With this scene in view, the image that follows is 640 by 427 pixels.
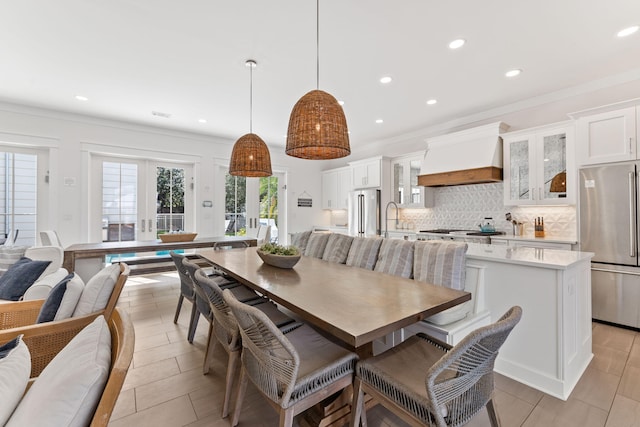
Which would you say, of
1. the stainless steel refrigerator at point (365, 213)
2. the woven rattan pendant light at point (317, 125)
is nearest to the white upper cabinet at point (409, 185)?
the stainless steel refrigerator at point (365, 213)

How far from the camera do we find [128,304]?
3721mm

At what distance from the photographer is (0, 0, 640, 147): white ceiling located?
A: 231cm

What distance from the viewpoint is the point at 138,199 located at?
17.6 ft

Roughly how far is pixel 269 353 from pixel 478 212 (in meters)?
4.52

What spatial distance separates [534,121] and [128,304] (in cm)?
607

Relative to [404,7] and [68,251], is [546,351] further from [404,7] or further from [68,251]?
[68,251]

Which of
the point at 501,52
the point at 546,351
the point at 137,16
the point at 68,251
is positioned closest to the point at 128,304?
the point at 68,251

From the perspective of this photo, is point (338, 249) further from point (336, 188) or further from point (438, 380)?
point (336, 188)

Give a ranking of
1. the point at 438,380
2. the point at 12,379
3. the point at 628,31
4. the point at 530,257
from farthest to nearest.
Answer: the point at 628,31
the point at 530,257
the point at 438,380
the point at 12,379

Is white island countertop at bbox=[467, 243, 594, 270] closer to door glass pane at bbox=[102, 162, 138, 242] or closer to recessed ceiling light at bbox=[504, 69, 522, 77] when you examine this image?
recessed ceiling light at bbox=[504, 69, 522, 77]

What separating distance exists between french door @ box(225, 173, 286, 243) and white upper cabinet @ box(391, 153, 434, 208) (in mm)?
2708

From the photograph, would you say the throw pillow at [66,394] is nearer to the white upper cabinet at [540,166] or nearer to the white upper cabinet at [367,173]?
the white upper cabinet at [540,166]

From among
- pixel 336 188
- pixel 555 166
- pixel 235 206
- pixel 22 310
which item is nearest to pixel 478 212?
pixel 555 166

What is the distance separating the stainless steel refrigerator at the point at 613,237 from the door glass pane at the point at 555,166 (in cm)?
37
